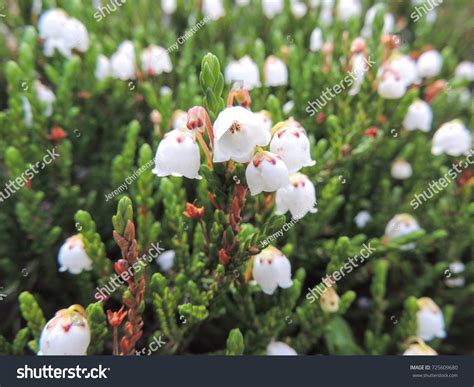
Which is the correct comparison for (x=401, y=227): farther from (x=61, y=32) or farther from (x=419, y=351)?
(x=61, y=32)

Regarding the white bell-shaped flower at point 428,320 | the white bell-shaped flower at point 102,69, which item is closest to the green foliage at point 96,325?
the white bell-shaped flower at point 428,320

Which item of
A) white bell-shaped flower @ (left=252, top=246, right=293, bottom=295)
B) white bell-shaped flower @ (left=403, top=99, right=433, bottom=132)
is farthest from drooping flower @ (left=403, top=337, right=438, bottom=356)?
white bell-shaped flower @ (left=403, top=99, right=433, bottom=132)

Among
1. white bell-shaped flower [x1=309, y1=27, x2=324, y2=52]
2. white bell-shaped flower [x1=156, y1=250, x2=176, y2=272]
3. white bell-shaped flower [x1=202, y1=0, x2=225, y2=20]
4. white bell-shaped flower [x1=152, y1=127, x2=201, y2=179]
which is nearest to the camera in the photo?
white bell-shaped flower [x1=152, y1=127, x2=201, y2=179]

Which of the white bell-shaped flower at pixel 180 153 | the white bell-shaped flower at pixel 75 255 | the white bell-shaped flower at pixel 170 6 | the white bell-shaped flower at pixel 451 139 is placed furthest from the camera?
the white bell-shaped flower at pixel 170 6

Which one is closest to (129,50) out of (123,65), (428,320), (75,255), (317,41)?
(123,65)

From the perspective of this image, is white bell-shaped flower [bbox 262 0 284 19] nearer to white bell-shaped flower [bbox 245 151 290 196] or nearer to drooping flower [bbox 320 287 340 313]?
drooping flower [bbox 320 287 340 313]

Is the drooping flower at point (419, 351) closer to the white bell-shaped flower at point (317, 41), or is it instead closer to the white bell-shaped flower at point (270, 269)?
the white bell-shaped flower at point (270, 269)

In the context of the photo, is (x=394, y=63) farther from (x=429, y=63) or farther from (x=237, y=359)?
(x=237, y=359)
